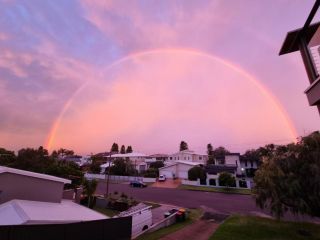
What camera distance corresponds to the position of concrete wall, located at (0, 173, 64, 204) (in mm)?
17402

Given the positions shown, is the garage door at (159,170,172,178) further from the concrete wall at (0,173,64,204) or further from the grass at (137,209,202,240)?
the concrete wall at (0,173,64,204)

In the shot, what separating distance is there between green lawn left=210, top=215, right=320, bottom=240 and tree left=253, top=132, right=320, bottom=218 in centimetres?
136

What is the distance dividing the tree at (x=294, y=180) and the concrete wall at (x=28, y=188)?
16.3 metres

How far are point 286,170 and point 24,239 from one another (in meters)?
17.4

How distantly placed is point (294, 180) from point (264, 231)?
4.28m

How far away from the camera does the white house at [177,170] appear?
7559 cm

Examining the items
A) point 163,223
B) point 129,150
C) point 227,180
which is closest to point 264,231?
point 163,223

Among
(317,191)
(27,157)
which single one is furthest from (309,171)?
(27,157)

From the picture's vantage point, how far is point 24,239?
1054cm

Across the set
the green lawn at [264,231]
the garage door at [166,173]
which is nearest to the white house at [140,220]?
the green lawn at [264,231]

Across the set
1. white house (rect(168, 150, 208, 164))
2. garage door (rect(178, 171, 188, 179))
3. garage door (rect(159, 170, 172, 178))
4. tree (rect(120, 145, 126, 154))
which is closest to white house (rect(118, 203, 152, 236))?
garage door (rect(178, 171, 188, 179))

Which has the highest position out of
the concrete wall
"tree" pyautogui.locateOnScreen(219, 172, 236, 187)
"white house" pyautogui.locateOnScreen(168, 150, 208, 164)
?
"white house" pyautogui.locateOnScreen(168, 150, 208, 164)

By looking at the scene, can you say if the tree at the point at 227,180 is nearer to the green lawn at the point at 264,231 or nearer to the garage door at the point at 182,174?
the garage door at the point at 182,174

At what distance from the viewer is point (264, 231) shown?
59.7ft
